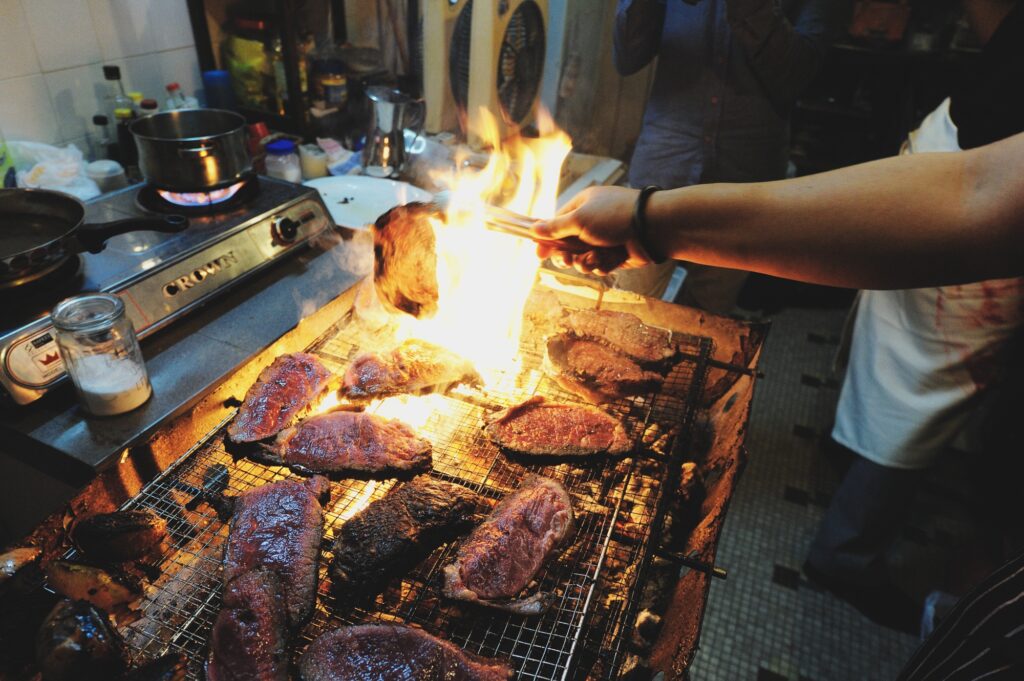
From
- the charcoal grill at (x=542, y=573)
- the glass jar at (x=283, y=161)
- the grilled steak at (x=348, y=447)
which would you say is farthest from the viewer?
the glass jar at (x=283, y=161)

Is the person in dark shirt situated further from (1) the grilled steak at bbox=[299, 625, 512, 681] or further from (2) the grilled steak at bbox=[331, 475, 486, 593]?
(1) the grilled steak at bbox=[299, 625, 512, 681]

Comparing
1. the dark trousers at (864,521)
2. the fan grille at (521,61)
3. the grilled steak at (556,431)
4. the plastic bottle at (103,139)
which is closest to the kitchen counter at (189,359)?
the grilled steak at (556,431)

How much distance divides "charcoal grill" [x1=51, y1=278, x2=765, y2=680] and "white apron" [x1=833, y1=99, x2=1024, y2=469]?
1440 mm

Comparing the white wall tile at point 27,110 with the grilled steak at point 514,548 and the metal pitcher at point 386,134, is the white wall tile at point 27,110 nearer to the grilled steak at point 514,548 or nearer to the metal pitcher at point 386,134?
the metal pitcher at point 386,134

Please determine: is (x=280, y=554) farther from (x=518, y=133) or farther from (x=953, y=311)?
(x=518, y=133)

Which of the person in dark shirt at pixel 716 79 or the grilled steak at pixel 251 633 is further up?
the person in dark shirt at pixel 716 79

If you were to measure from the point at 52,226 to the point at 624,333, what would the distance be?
257 centimetres

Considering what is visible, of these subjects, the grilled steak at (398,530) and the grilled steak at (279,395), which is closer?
the grilled steak at (398,530)

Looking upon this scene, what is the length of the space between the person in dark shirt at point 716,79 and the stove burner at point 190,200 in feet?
8.76

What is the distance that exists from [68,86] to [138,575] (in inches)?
116

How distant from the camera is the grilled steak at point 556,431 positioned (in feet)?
7.93

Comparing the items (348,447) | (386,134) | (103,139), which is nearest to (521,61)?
(386,134)

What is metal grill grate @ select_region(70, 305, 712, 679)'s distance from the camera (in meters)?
1.84

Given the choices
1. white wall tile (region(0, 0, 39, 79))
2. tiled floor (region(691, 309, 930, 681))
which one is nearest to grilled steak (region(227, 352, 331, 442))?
white wall tile (region(0, 0, 39, 79))
